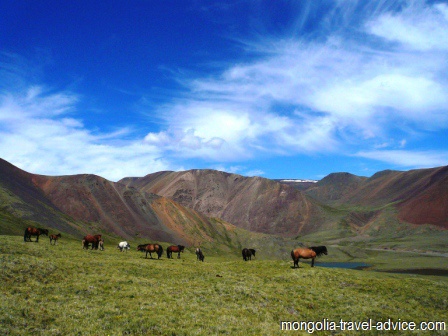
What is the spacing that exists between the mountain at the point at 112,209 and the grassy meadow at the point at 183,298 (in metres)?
Result: 76.6

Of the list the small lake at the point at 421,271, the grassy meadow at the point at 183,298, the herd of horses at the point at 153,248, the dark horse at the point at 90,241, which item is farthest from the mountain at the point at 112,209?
the small lake at the point at 421,271

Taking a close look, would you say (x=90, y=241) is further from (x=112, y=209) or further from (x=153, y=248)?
(x=112, y=209)

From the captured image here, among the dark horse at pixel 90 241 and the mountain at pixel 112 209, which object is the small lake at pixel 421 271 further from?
the dark horse at pixel 90 241

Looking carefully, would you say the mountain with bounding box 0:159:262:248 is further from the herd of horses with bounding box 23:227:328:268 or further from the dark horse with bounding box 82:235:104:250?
the dark horse with bounding box 82:235:104:250

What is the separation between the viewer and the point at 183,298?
71.1 feet

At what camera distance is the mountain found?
11150 cm

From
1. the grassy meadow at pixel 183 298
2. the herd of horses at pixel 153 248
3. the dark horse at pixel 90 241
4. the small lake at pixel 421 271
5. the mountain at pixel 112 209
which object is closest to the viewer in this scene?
the grassy meadow at pixel 183 298

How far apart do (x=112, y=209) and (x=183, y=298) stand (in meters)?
130

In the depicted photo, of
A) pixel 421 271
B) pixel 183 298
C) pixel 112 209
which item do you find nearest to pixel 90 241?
pixel 183 298

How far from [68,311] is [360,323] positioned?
18469mm

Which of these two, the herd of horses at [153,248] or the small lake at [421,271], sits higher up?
the herd of horses at [153,248]

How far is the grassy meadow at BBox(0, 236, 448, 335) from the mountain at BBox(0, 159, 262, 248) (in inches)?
3014

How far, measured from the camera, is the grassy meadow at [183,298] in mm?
15766

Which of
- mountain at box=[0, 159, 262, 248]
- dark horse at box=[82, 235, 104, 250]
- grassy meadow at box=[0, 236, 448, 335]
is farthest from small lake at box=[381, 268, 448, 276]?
dark horse at box=[82, 235, 104, 250]
